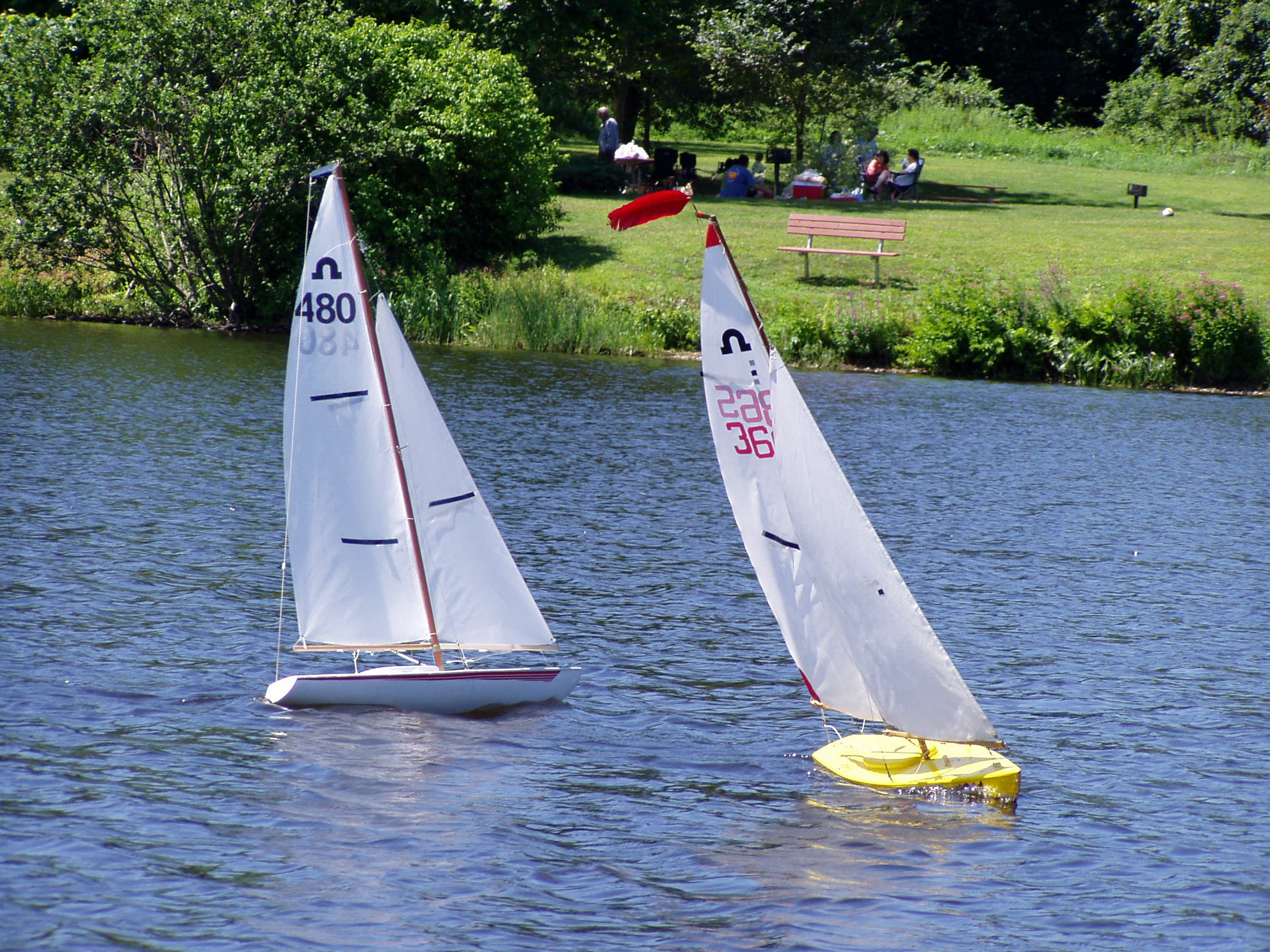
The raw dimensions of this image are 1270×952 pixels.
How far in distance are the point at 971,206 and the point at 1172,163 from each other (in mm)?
19188

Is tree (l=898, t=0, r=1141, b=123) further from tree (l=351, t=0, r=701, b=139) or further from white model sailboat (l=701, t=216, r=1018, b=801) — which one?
white model sailboat (l=701, t=216, r=1018, b=801)

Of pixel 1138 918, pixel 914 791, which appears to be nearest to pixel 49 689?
pixel 914 791

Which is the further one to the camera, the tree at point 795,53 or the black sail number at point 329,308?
the tree at point 795,53

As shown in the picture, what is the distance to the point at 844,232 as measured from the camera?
38312 mm

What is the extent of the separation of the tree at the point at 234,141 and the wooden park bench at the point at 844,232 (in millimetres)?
8168

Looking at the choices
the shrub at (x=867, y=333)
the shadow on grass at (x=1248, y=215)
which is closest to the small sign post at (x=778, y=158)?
the shadow on grass at (x=1248, y=215)

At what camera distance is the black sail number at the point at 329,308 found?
39.8ft

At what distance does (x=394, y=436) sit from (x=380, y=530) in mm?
917

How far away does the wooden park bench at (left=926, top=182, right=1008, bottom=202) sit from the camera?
49.7 metres

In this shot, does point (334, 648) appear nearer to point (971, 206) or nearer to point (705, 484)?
point (705, 484)

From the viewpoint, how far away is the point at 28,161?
37250 mm

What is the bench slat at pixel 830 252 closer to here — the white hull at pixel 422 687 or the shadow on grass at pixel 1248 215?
the shadow on grass at pixel 1248 215

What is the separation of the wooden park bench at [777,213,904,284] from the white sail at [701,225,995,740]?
26715mm

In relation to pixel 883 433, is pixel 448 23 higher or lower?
higher
